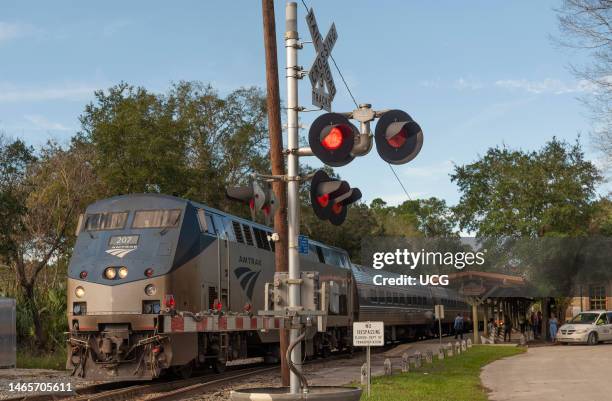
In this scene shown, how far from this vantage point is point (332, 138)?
9852 mm

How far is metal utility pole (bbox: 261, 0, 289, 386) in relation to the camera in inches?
551

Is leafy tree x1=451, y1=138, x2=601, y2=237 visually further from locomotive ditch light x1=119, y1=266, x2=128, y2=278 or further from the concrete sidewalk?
locomotive ditch light x1=119, y1=266, x2=128, y2=278

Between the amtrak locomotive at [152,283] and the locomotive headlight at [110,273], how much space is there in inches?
0.8

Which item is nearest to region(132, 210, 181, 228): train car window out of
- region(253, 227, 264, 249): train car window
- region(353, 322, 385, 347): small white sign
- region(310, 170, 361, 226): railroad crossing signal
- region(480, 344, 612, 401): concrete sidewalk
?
region(253, 227, 264, 249): train car window

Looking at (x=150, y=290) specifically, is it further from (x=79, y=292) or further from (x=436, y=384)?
(x=436, y=384)

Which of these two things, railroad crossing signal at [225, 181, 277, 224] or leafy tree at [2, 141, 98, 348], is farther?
leafy tree at [2, 141, 98, 348]

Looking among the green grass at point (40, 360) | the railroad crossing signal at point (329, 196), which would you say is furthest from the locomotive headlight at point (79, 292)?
the railroad crossing signal at point (329, 196)

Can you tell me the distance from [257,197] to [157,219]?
8.61 meters

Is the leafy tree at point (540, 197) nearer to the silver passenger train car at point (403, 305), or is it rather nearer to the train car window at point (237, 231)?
the silver passenger train car at point (403, 305)

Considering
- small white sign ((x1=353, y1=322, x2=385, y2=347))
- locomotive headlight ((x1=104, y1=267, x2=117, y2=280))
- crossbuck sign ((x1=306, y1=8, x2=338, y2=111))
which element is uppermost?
crossbuck sign ((x1=306, y1=8, x2=338, y2=111))

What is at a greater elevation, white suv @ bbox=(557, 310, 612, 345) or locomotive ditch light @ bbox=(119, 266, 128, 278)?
locomotive ditch light @ bbox=(119, 266, 128, 278)

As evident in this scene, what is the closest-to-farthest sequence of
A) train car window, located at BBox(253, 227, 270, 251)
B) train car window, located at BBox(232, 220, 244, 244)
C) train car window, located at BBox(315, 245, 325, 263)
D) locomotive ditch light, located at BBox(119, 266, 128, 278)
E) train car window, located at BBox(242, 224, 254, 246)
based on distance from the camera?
locomotive ditch light, located at BBox(119, 266, 128, 278)
train car window, located at BBox(232, 220, 244, 244)
train car window, located at BBox(242, 224, 254, 246)
train car window, located at BBox(253, 227, 270, 251)
train car window, located at BBox(315, 245, 325, 263)

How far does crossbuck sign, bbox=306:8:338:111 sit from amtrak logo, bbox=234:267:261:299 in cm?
999

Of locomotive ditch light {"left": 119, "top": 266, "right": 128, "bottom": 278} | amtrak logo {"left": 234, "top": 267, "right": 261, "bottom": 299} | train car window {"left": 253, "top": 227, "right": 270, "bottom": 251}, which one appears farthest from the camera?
train car window {"left": 253, "top": 227, "right": 270, "bottom": 251}
